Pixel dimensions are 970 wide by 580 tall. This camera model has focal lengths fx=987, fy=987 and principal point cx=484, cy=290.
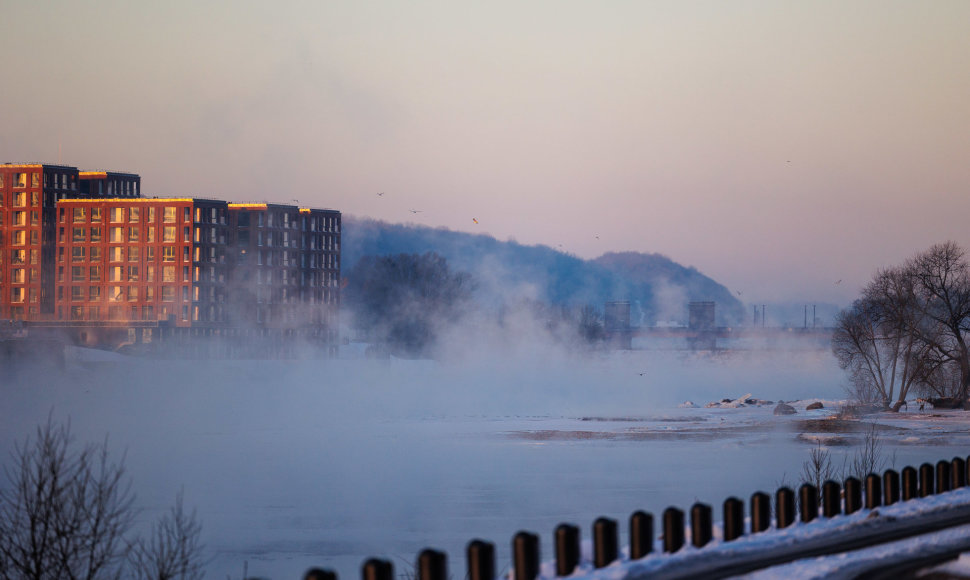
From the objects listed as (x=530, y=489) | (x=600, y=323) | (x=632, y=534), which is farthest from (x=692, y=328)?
(x=632, y=534)

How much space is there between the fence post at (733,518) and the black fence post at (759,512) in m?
0.24

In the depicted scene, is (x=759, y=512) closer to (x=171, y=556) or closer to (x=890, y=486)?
(x=890, y=486)

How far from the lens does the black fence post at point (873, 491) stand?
1393 centimetres

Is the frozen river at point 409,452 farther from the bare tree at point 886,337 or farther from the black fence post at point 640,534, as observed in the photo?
the black fence post at point 640,534

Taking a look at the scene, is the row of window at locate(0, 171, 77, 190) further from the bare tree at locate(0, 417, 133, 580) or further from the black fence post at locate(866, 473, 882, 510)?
the black fence post at locate(866, 473, 882, 510)

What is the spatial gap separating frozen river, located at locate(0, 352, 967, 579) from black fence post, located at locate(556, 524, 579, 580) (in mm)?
14996

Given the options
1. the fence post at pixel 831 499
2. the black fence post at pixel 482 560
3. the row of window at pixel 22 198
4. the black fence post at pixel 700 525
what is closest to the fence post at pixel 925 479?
the fence post at pixel 831 499

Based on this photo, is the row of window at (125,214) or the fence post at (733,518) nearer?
the fence post at (733,518)

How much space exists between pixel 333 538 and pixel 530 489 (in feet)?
32.0

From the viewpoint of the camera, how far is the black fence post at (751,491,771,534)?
11859 mm

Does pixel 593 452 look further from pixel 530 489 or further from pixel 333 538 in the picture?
pixel 333 538

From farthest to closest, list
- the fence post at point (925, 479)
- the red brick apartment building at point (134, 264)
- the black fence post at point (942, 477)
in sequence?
the red brick apartment building at point (134, 264) → the black fence post at point (942, 477) → the fence post at point (925, 479)

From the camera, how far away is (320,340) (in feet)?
505

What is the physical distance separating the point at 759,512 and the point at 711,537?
2.28 ft
